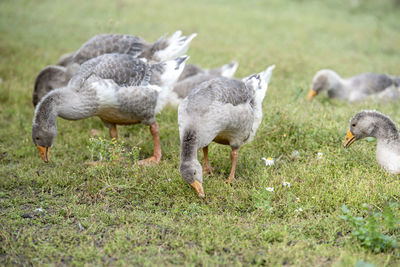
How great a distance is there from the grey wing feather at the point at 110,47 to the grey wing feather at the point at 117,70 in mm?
841

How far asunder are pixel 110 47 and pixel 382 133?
4540 millimetres

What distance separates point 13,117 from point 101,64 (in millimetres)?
2819

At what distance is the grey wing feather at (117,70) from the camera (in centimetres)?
607

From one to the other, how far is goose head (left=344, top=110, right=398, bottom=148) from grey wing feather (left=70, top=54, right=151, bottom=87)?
3.11 m

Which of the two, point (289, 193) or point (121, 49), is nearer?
point (289, 193)

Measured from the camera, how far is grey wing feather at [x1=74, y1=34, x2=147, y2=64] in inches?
290

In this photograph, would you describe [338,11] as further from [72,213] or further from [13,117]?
[72,213]

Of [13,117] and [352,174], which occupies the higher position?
[352,174]

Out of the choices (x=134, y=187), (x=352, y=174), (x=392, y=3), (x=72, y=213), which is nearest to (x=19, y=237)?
(x=72, y=213)

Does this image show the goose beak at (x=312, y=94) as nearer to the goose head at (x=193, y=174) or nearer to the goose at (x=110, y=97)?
the goose at (x=110, y=97)

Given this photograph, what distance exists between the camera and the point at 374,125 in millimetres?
5582

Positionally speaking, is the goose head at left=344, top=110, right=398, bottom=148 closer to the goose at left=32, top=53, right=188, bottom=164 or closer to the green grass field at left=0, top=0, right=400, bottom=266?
the green grass field at left=0, top=0, right=400, bottom=266

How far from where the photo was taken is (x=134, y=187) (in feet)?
17.6

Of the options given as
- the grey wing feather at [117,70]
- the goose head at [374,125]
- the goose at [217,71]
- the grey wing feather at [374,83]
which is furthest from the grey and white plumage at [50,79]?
the grey wing feather at [374,83]
